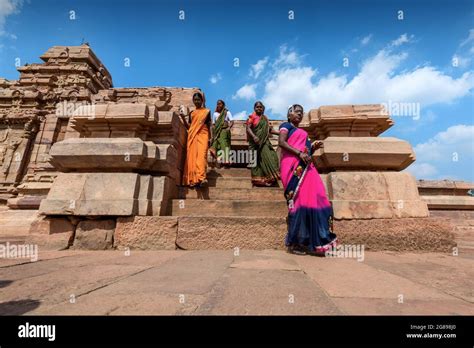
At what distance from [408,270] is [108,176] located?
3.94 m

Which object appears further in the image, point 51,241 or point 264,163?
point 264,163

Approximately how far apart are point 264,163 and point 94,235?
3323mm

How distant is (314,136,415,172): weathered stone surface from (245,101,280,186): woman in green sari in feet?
4.46

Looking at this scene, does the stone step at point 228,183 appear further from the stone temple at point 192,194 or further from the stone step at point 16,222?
the stone step at point 16,222

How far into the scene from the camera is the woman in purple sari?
3.06 metres

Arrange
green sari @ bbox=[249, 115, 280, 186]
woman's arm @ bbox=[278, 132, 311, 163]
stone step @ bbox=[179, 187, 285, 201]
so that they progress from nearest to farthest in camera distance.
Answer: woman's arm @ bbox=[278, 132, 311, 163], stone step @ bbox=[179, 187, 285, 201], green sari @ bbox=[249, 115, 280, 186]

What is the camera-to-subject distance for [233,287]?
154 centimetres

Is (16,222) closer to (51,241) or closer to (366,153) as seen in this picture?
(51,241)

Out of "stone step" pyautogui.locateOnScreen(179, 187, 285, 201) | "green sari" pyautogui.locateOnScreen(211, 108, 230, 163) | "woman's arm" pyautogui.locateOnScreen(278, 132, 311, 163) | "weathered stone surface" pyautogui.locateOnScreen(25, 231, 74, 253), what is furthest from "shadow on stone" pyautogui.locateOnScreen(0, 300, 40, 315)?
"green sari" pyautogui.locateOnScreen(211, 108, 230, 163)

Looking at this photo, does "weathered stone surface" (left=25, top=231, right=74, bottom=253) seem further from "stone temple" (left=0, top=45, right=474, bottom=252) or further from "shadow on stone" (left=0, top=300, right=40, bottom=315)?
"shadow on stone" (left=0, top=300, right=40, bottom=315)

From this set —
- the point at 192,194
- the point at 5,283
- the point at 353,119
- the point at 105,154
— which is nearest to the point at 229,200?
the point at 192,194

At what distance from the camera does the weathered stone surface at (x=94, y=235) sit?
135 inches
